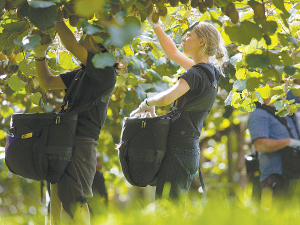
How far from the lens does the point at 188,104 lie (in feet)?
6.50

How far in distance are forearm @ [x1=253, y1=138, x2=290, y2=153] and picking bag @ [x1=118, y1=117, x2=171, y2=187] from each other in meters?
1.43

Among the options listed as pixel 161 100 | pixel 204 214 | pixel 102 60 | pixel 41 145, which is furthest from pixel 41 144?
pixel 204 214

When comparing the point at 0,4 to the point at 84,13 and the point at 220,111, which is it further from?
the point at 220,111

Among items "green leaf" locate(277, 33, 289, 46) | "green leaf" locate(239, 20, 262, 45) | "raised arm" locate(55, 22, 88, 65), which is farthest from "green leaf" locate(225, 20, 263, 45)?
"raised arm" locate(55, 22, 88, 65)

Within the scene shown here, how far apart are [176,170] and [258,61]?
0.81m

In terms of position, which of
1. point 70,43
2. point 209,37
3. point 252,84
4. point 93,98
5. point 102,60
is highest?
point 102,60

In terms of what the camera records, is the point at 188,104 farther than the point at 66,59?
No

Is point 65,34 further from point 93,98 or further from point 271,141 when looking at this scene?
point 271,141

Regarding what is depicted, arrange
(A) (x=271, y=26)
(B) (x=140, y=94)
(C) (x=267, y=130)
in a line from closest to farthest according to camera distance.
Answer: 1. (A) (x=271, y=26)
2. (B) (x=140, y=94)
3. (C) (x=267, y=130)

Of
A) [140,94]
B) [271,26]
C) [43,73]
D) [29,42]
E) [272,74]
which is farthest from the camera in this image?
[140,94]

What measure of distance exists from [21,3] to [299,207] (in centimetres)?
116

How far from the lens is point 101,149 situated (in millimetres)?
4625

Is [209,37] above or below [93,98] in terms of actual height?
above

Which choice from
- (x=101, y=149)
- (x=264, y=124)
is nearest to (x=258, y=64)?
(x=264, y=124)
